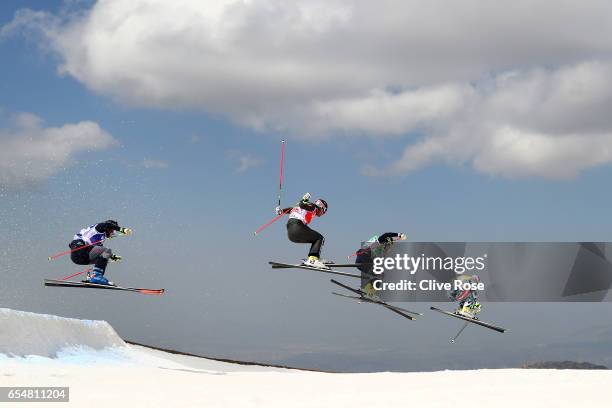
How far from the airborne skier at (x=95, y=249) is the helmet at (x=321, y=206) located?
5931 millimetres

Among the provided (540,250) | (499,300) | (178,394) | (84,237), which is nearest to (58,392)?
(178,394)

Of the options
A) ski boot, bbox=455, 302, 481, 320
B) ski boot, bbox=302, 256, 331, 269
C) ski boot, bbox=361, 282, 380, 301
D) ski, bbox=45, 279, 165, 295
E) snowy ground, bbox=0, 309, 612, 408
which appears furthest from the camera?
ski boot, bbox=455, 302, 481, 320

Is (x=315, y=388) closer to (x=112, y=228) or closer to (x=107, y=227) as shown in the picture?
(x=112, y=228)

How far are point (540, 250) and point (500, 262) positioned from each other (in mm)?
2065

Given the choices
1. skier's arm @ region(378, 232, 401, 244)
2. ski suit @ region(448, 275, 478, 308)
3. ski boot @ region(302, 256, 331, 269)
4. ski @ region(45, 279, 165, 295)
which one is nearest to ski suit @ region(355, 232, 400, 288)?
skier's arm @ region(378, 232, 401, 244)

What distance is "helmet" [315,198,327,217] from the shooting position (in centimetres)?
2334

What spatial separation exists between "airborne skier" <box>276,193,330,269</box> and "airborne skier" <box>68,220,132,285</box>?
5044mm

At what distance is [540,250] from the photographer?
3225cm

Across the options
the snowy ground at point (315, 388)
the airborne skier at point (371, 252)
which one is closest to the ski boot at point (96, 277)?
the snowy ground at point (315, 388)

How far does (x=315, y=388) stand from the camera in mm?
16719

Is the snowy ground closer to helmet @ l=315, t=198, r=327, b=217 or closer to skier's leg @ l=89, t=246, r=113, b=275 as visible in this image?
skier's leg @ l=89, t=246, r=113, b=275

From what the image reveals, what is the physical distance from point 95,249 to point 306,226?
656 cm

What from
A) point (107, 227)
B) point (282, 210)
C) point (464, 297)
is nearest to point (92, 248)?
point (107, 227)

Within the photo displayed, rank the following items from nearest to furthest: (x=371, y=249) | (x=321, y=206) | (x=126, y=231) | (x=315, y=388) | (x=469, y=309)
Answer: (x=315, y=388) → (x=126, y=231) → (x=321, y=206) → (x=371, y=249) → (x=469, y=309)
